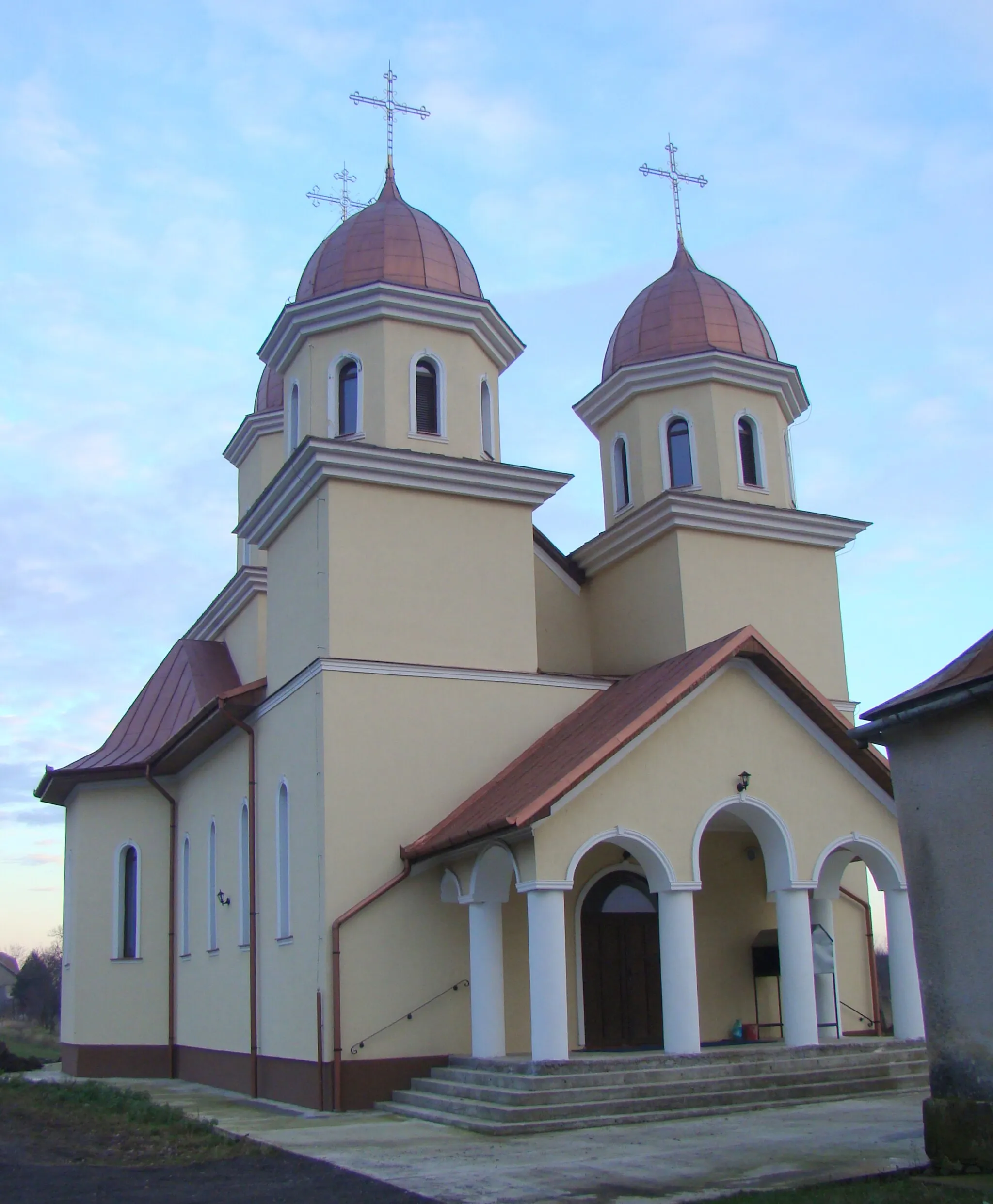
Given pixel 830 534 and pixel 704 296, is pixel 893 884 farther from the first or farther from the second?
pixel 704 296

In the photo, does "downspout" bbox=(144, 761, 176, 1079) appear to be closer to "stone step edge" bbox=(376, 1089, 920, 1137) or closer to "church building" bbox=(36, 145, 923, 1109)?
"church building" bbox=(36, 145, 923, 1109)

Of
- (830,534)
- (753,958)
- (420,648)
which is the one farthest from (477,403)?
(753,958)

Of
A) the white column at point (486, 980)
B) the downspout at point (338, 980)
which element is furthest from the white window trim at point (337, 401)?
the white column at point (486, 980)

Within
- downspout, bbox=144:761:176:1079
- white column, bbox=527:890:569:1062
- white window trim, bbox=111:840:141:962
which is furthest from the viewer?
white window trim, bbox=111:840:141:962

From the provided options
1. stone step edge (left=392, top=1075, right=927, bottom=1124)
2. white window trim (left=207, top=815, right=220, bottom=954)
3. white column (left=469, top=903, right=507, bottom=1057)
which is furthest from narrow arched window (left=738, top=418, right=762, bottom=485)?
white window trim (left=207, top=815, right=220, bottom=954)

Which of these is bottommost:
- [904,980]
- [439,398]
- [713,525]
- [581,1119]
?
[581,1119]

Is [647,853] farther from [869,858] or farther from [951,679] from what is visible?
[951,679]

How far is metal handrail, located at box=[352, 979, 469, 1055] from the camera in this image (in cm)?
1431

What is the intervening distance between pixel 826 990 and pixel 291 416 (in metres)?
10.5

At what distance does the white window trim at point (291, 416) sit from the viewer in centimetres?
1833

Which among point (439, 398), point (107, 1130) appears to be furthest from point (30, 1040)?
point (439, 398)

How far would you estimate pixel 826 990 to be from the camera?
51.8 ft

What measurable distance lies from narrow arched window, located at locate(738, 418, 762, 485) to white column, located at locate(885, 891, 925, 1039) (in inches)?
278

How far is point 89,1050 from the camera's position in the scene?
20.8 m
